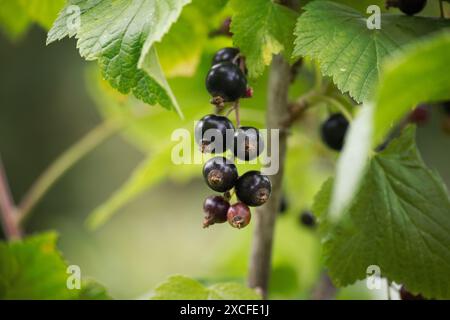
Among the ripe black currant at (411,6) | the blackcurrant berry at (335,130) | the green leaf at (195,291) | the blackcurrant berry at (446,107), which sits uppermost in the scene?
the ripe black currant at (411,6)

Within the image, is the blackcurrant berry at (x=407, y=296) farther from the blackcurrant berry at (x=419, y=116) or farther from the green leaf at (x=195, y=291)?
the blackcurrant berry at (x=419, y=116)

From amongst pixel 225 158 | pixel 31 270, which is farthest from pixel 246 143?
pixel 31 270

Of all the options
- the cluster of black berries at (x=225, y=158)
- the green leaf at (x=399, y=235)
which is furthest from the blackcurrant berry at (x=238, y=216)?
the green leaf at (x=399, y=235)

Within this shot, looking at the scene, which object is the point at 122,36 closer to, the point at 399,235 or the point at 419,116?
the point at 399,235

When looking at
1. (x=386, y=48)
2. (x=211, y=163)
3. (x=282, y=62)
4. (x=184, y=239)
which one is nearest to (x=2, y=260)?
(x=211, y=163)

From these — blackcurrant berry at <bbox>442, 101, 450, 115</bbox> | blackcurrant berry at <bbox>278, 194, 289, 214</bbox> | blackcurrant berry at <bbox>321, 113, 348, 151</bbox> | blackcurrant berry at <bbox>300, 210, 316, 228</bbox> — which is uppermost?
blackcurrant berry at <bbox>442, 101, 450, 115</bbox>

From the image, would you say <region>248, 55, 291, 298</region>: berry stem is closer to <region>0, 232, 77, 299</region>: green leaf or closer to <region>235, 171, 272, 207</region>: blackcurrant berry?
<region>235, 171, 272, 207</region>: blackcurrant berry

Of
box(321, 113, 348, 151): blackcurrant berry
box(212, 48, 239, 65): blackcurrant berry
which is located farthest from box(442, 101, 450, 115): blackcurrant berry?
box(212, 48, 239, 65): blackcurrant berry
